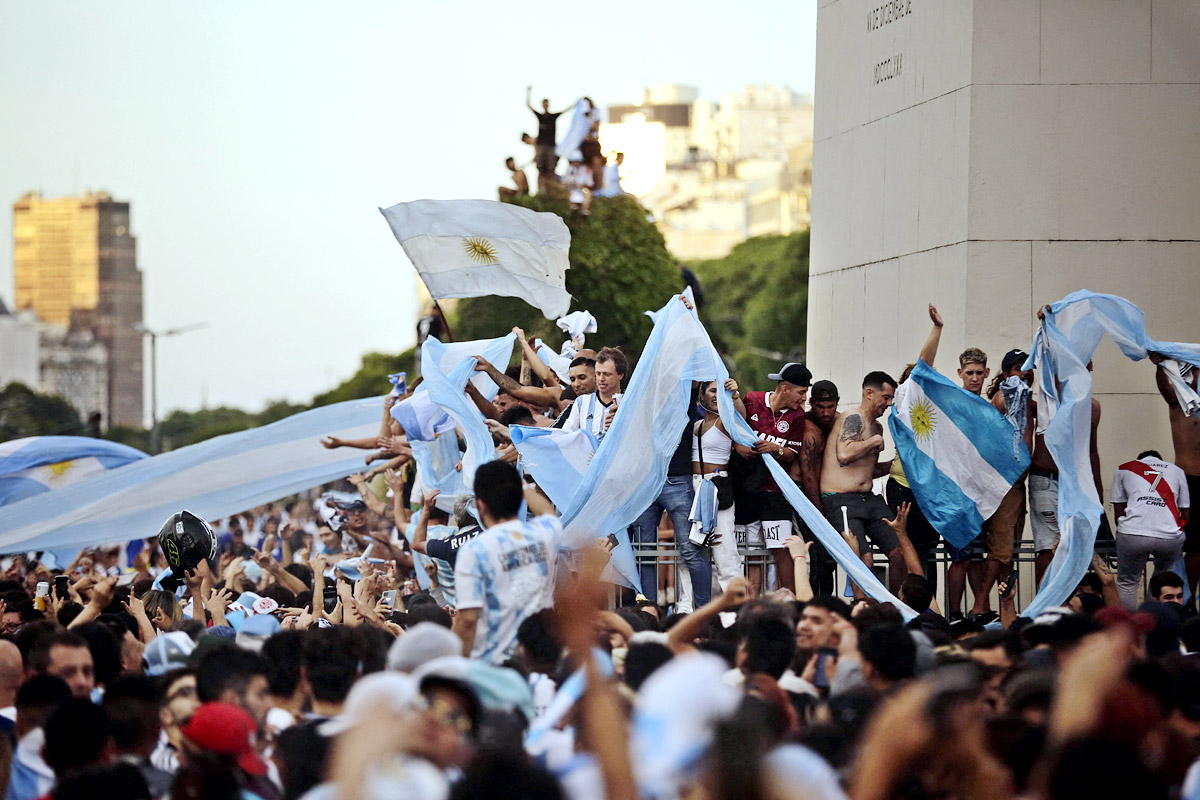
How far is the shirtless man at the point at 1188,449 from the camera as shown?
11.2 m

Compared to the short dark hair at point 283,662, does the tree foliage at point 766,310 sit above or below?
above

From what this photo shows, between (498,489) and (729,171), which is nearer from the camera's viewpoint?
(498,489)

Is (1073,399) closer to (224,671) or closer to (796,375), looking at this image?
(796,375)

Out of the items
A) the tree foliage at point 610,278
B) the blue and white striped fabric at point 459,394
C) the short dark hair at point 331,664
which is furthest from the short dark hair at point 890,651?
the tree foliage at point 610,278

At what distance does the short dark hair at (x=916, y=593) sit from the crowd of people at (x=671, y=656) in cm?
2

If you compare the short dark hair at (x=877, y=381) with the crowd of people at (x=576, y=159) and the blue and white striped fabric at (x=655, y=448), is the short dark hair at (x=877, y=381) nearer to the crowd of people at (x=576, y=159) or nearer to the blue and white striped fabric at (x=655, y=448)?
the blue and white striped fabric at (x=655, y=448)

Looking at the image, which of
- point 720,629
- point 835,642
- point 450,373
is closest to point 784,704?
point 835,642

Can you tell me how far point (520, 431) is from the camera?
431 inches

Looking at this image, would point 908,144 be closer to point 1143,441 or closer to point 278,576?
point 1143,441

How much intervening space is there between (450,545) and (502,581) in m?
2.72

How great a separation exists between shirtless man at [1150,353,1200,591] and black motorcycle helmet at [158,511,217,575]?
6.74 meters

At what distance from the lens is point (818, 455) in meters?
11.3

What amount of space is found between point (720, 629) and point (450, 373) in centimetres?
393

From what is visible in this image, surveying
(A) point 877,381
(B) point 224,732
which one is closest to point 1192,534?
(A) point 877,381
